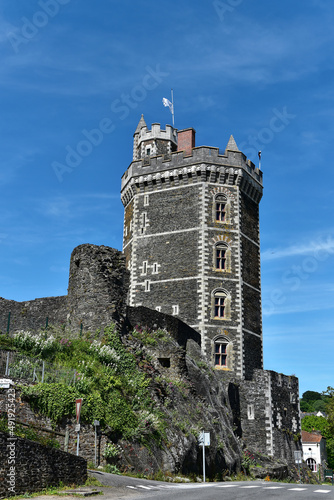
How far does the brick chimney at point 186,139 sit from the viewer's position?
4688cm

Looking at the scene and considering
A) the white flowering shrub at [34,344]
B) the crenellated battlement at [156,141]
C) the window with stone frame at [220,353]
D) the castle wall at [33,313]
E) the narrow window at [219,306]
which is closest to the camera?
the white flowering shrub at [34,344]

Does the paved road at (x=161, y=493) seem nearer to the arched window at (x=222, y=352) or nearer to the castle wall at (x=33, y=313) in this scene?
the castle wall at (x=33, y=313)

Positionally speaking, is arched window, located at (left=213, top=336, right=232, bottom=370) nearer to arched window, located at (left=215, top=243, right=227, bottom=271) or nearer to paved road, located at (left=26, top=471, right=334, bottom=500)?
arched window, located at (left=215, top=243, right=227, bottom=271)

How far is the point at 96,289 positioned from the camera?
1006 inches

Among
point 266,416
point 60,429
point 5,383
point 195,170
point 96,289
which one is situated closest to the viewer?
point 5,383

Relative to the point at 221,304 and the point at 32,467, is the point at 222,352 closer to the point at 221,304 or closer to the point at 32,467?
the point at 221,304

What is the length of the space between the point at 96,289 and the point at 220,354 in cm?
1754

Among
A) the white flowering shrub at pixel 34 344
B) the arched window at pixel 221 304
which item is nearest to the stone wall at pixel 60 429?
the white flowering shrub at pixel 34 344

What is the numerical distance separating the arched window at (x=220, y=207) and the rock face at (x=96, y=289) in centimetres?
1906

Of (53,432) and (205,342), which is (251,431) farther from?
(53,432)

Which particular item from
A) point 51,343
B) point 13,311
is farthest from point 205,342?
point 51,343

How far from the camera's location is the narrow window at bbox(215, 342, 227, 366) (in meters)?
40.4

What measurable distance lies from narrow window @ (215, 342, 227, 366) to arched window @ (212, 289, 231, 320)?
79.9 inches

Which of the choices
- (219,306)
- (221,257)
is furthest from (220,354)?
(221,257)
